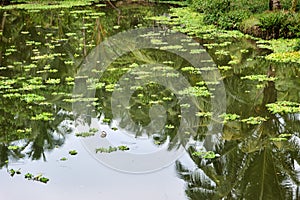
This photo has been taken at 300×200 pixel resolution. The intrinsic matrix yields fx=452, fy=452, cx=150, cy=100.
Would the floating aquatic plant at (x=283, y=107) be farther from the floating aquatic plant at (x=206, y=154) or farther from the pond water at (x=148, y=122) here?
the floating aquatic plant at (x=206, y=154)

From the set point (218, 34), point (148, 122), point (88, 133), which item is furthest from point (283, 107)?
point (218, 34)

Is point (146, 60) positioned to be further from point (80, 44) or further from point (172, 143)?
point (172, 143)

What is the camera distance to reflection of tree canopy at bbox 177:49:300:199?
6.46m

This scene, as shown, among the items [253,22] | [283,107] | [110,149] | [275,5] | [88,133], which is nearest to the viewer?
[110,149]

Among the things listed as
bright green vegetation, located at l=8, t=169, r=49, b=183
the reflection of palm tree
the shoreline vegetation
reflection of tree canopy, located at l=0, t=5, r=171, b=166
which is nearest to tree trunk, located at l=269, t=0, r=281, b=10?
the shoreline vegetation

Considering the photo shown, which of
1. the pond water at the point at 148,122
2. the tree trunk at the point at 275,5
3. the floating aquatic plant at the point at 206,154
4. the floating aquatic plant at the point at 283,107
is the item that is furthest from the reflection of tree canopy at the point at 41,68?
the tree trunk at the point at 275,5

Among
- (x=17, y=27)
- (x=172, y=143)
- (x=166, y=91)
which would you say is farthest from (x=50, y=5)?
(x=172, y=143)

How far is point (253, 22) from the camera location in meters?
16.9

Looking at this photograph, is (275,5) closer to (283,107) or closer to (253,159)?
(283,107)

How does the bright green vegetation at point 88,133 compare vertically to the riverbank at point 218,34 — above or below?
below

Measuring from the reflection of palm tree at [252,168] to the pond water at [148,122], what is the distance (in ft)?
0.06

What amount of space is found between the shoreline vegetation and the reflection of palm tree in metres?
5.36

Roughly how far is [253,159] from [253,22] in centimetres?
1056

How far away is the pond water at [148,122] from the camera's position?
22.0ft
